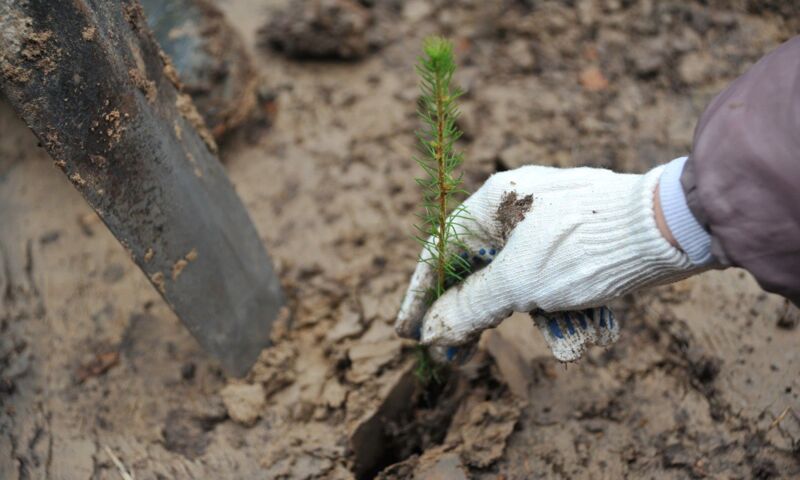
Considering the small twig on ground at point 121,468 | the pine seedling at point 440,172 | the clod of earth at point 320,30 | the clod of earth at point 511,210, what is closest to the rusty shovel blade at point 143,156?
the small twig on ground at point 121,468

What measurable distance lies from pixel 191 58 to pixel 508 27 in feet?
5.32

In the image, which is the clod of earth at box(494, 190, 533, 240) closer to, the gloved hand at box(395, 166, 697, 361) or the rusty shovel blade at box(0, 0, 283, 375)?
the gloved hand at box(395, 166, 697, 361)

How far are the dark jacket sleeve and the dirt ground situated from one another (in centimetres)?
89

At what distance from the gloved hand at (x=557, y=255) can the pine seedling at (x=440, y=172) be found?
0.04m

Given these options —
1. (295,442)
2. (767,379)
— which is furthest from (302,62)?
(767,379)

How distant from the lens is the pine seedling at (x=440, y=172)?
1.39 metres

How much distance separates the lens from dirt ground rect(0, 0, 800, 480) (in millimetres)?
1975

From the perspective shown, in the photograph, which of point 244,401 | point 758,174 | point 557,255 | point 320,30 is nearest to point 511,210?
point 557,255

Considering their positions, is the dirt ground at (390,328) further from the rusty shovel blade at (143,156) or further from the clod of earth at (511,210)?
the clod of earth at (511,210)

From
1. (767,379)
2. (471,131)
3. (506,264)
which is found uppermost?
(506,264)

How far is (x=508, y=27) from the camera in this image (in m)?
3.25

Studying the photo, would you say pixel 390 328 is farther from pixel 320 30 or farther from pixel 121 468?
pixel 320 30

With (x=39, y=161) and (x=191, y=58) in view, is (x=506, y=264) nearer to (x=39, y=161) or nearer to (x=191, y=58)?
(x=191, y=58)

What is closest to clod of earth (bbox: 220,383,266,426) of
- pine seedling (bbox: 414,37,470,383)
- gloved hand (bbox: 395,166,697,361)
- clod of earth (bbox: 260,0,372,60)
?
pine seedling (bbox: 414,37,470,383)
